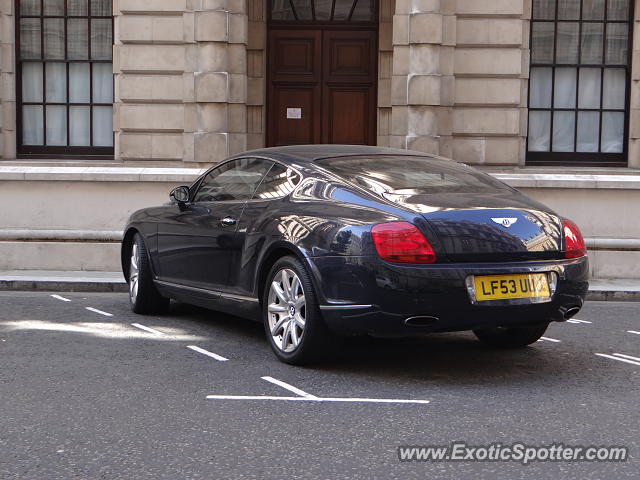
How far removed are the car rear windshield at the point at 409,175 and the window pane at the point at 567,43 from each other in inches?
378

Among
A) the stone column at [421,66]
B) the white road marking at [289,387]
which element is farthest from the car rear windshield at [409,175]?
the stone column at [421,66]

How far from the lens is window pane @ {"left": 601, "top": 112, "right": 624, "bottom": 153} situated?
647 inches

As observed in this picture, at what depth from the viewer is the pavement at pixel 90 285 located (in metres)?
10.3

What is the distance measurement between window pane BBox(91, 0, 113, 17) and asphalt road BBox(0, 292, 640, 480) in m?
9.13

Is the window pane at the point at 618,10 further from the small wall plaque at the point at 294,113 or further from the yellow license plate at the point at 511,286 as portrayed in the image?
the yellow license plate at the point at 511,286

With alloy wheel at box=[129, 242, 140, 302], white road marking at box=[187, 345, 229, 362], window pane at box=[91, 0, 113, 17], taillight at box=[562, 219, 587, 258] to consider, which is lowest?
white road marking at box=[187, 345, 229, 362]

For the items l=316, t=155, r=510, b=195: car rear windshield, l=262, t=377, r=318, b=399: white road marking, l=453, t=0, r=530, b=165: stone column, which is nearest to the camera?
Result: l=262, t=377, r=318, b=399: white road marking

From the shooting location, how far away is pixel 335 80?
54.3ft

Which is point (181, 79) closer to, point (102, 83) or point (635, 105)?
point (102, 83)

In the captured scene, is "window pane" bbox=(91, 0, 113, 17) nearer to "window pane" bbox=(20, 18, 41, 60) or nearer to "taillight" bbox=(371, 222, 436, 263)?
"window pane" bbox=(20, 18, 41, 60)

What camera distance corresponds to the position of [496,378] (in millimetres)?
6230

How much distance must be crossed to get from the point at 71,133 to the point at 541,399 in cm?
1238

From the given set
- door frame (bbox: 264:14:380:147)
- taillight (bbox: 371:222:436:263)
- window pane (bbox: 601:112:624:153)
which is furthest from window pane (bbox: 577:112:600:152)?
taillight (bbox: 371:222:436:263)

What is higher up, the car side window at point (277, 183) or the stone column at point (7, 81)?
the stone column at point (7, 81)
